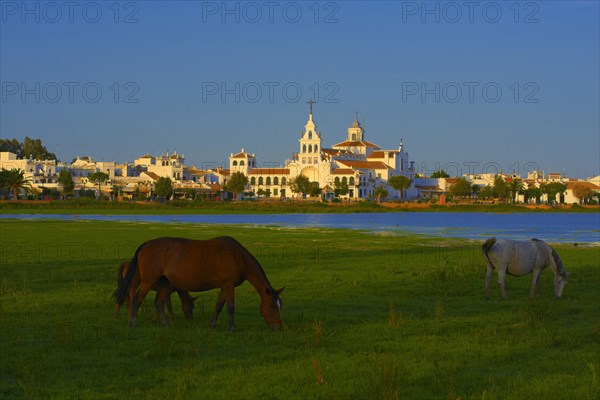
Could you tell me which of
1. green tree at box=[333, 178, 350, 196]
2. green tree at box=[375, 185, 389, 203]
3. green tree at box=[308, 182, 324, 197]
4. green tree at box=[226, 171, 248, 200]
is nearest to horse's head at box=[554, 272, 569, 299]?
green tree at box=[226, 171, 248, 200]

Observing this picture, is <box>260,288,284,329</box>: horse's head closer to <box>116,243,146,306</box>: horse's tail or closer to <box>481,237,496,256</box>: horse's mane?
<box>116,243,146,306</box>: horse's tail

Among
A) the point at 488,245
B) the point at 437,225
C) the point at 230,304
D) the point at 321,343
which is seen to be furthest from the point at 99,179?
the point at 321,343

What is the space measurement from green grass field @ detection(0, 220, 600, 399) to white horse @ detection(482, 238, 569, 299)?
430 millimetres

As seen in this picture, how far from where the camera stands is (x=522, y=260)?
716 inches

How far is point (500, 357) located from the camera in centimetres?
1186

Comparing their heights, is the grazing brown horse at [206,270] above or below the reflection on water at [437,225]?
above

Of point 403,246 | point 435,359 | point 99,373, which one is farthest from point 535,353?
point 403,246

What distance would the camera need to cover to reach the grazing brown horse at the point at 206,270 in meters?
13.6

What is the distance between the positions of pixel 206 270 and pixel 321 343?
2.42 meters

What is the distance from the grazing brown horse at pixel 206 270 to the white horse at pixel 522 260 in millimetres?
6550

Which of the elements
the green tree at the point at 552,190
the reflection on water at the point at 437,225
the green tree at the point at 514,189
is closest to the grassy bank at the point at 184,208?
the reflection on water at the point at 437,225

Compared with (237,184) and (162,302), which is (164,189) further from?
(162,302)

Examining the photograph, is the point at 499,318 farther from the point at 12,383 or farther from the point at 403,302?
the point at 12,383

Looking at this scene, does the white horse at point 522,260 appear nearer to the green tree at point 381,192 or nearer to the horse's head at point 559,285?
the horse's head at point 559,285
